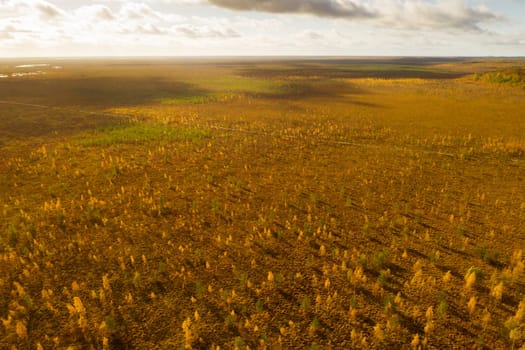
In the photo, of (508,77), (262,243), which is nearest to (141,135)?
(262,243)

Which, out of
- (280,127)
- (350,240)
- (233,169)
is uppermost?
(280,127)

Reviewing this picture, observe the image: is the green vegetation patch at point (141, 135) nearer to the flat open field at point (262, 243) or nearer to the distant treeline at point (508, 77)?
the flat open field at point (262, 243)

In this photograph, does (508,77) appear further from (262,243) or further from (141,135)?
(262,243)

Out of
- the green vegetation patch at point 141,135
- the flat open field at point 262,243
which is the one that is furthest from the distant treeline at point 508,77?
the green vegetation patch at point 141,135

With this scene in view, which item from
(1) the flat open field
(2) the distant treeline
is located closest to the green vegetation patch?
(1) the flat open field

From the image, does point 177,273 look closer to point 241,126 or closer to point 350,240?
point 350,240

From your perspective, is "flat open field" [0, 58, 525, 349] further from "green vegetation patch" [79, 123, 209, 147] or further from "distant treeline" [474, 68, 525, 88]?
"distant treeline" [474, 68, 525, 88]

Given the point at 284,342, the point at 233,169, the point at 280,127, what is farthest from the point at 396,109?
the point at 284,342
